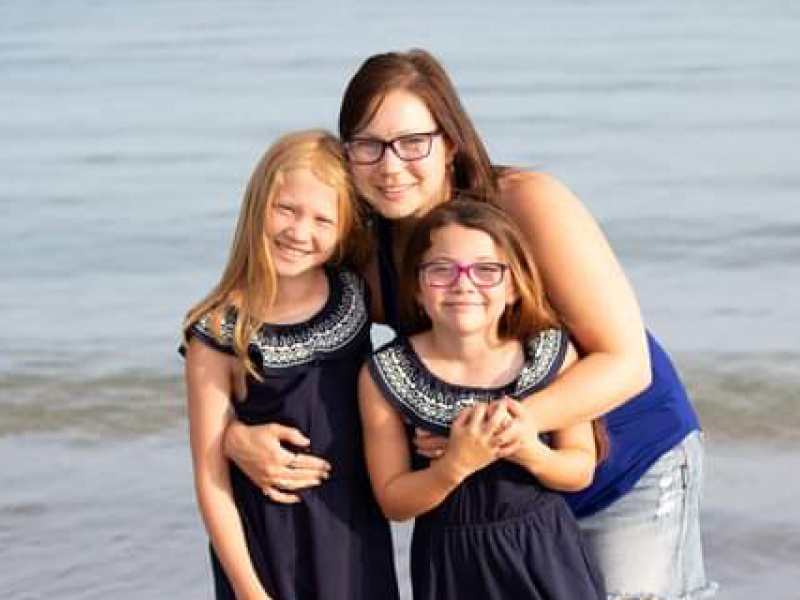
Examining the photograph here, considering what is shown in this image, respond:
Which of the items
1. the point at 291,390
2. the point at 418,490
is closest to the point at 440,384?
the point at 418,490

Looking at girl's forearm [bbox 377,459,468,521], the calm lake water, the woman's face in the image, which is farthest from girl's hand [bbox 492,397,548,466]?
the calm lake water

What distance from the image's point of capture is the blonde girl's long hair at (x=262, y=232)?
3961 millimetres

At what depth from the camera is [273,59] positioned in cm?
2170

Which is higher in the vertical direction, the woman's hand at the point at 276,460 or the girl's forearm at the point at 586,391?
the girl's forearm at the point at 586,391

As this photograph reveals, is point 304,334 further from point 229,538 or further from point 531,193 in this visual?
point 531,193

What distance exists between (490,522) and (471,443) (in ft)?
0.89

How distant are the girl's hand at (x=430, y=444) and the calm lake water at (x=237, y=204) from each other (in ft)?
8.41

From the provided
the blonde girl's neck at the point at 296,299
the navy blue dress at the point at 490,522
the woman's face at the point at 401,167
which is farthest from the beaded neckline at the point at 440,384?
the woman's face at the point at 401,167

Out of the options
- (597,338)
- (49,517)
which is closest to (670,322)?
(49,517)

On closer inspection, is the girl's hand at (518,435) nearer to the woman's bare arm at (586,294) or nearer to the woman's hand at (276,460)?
the woman's bare arm at (586,294)


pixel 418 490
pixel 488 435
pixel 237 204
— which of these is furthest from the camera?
pixel 237 204

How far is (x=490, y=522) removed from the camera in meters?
3.85

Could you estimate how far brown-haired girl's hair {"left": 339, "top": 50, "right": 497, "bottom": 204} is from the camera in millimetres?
3928

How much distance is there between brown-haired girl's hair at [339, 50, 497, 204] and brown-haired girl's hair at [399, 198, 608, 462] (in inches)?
3.8
